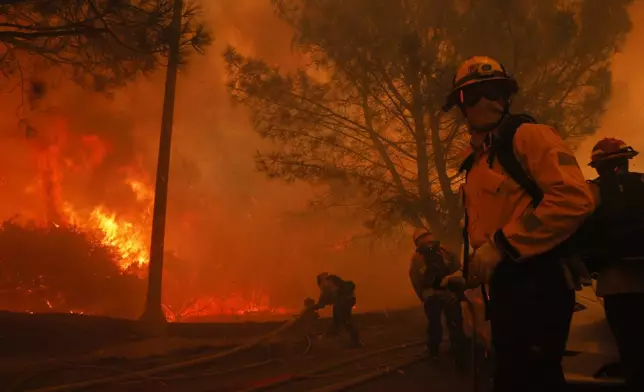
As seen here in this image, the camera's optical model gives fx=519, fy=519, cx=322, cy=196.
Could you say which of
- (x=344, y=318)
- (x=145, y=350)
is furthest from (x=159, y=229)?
(x=344, y=318)

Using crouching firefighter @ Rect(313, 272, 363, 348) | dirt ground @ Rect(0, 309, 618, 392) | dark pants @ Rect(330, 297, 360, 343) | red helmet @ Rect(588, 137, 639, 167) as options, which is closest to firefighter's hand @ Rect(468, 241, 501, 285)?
red helmet @ Rect(588, 137, 639, 167)

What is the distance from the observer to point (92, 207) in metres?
18.8

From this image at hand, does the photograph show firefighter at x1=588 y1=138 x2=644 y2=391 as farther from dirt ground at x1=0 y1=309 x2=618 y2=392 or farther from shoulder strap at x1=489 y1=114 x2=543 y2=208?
dirt ground at x1=0 y1=309 x2=618 y2=392

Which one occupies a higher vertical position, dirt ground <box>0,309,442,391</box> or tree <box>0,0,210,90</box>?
tree <box>0,0,210,90</box>

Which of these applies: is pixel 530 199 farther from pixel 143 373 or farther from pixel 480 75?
pixel 143 373

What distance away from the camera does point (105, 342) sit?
6.91 metres

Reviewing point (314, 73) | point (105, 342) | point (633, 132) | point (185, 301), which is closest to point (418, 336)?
point (105, 342)

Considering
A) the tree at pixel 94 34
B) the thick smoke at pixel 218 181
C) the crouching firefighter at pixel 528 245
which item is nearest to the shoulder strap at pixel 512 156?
the crouching firefighter at pixel 528 245

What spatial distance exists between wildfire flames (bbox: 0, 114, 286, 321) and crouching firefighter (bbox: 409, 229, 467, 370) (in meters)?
12.7

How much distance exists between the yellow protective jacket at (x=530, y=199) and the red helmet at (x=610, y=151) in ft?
3.72

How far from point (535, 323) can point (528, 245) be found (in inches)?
9.0

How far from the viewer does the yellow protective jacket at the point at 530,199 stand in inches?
57.4

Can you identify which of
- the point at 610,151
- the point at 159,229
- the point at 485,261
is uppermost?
the point at 159,229

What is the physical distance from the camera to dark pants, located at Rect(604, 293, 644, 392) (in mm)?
2066
